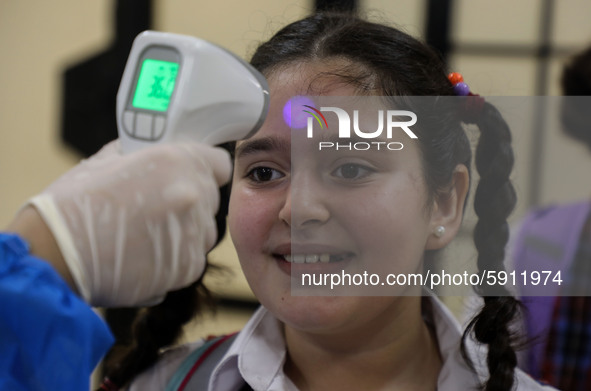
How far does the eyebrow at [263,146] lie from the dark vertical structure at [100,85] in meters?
1.52

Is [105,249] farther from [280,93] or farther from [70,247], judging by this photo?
[280,93]

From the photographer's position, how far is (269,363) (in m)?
0.95

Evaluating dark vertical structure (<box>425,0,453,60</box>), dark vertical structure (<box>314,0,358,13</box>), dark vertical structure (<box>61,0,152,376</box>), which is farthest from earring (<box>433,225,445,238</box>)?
dark vertical structure (<box>61,0,152,376</box>)

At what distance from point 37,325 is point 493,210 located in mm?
671

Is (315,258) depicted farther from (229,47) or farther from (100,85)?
(100,85)

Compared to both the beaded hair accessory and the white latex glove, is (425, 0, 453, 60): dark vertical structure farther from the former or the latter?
the white latex glove

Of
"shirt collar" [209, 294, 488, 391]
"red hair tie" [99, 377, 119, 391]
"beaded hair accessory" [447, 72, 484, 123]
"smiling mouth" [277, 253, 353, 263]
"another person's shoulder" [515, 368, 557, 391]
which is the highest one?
"beaded hair accessory" [447, 72, 484, 123]

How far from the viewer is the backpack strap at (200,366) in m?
0.95

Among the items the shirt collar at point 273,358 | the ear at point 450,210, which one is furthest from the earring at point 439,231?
the shirt collar at point 273,358

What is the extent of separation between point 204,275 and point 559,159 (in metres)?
0.90

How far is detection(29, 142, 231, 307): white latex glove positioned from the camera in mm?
635

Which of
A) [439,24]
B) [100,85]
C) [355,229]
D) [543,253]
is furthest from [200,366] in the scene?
[100,85]

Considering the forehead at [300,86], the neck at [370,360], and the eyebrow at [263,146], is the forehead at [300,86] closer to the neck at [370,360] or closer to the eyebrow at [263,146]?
the eyebrow at [263,146]

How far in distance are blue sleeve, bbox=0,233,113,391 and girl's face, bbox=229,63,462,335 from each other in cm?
30
